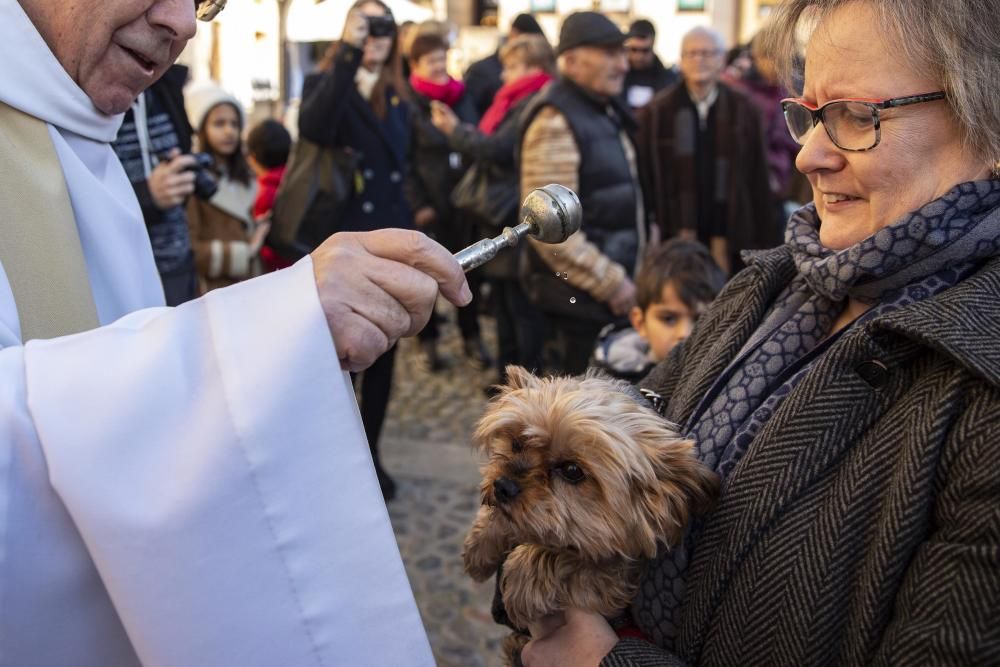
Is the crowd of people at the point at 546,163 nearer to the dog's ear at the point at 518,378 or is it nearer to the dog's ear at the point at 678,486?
the dog's ear at the point at 518,378

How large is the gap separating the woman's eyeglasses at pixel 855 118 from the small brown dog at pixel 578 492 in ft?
1.84

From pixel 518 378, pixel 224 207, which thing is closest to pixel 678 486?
pixel 518 378

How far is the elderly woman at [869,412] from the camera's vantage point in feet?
4.19

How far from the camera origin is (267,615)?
3.96ft

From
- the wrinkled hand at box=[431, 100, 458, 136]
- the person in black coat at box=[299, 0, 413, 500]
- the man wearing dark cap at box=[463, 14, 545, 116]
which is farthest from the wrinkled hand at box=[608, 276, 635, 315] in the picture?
the man wearing dark cap at box=[463, 14, 545, 116]

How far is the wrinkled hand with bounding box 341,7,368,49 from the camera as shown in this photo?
15.3 ft

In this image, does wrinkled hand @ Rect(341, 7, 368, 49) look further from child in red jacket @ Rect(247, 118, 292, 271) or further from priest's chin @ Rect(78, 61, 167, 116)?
priest's chin @ Rect(78, 61, 167, 116)

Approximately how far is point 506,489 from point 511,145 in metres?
4.47

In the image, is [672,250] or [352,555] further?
[672,250]

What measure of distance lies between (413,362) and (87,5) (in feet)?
19.9

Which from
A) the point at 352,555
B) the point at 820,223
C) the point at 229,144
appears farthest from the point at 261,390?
the point at 229,144

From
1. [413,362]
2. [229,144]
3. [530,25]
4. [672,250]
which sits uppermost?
[530,25]

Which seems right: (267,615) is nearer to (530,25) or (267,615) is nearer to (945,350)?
(945,350)

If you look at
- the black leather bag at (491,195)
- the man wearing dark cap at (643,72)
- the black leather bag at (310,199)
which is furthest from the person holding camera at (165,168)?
the man wearing dark cap at (643,72)
